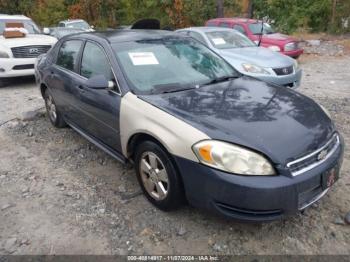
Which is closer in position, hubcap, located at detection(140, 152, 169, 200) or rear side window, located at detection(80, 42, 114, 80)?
hubcap, located at detection(140, 152, 169, 200)

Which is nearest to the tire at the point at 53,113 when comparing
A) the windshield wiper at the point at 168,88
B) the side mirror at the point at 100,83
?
the side mirror at the point at 100,83

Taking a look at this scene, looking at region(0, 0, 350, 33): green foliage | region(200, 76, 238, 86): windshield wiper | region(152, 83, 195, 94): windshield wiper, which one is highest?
region(152, 83, 195, 94): windshield wiper

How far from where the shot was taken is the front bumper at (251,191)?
2451 mm

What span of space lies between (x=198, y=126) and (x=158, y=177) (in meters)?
0.67

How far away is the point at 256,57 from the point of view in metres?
7.00

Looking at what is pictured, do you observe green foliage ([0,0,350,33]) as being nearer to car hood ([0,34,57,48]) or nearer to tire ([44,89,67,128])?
car hood ([0,34,57,48])

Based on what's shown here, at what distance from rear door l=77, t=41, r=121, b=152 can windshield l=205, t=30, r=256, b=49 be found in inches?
170

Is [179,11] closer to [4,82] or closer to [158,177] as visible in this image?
[4,82]

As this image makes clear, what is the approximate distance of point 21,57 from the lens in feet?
26.8

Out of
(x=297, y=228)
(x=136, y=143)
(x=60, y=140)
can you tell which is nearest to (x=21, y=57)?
→ (x=60, y=140)

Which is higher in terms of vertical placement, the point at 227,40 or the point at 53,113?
the point at 227,40

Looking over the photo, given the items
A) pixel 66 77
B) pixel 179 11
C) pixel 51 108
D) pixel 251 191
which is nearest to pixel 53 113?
pixel 51 108

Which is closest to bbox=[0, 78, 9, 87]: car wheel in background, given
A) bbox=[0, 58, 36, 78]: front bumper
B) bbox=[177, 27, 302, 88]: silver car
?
bbox=[0, 58, 36, 78]: front bumper

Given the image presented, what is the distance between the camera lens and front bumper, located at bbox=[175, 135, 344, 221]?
8.04 feet
